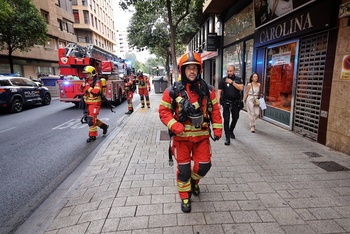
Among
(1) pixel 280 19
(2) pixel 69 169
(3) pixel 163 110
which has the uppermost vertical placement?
(1) pixel 280 19

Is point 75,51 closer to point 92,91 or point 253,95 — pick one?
point 92,91

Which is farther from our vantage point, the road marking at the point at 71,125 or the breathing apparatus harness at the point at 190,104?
the road marking at the point at 71,125

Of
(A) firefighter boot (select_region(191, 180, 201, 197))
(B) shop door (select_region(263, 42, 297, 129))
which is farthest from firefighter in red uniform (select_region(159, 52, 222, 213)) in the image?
(B) shop door (select_region(263, 42, 297, 129))

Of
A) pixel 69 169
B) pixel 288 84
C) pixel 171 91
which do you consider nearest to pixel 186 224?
pixel 171 91

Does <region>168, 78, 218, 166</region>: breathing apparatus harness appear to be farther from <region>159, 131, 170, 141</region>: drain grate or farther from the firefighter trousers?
<region>159, 131, 170, 141</region>: drain grate

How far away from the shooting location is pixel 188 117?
2.70m

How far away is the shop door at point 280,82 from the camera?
6.71 metres

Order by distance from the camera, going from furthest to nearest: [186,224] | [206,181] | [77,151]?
1. [77,151]
2. [206,181]
3. [186,224]

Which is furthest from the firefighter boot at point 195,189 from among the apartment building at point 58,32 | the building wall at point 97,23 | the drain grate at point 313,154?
the building wall at point 97,23

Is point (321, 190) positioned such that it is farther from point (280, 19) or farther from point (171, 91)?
point (280, 19)

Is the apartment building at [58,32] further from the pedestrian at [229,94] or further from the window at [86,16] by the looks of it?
the pedestrian at [229,94]

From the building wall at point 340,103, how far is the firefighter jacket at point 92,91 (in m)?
5.48

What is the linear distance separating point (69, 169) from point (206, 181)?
2768 millimetres

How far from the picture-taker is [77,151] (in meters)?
5.55
